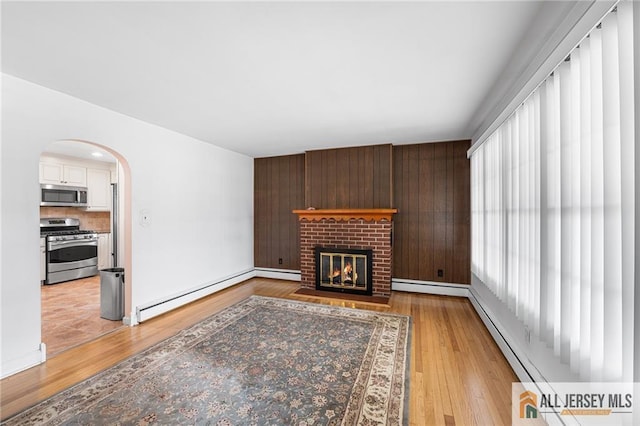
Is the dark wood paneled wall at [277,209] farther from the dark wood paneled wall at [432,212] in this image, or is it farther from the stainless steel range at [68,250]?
the stainless steel range at [68,250]

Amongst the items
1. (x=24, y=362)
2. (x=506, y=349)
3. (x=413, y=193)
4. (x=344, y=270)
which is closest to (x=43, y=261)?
(x=24, y=362)

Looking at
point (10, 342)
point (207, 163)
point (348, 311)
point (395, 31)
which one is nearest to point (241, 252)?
point (207, 163)

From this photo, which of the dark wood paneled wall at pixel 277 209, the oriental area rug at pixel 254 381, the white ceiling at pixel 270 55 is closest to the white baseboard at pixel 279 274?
the dark wood paneled wall at pixel 277 209

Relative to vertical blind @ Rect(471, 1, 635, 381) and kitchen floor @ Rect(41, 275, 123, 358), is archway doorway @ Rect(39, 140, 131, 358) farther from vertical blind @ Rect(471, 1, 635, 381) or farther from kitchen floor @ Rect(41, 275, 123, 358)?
vertical blind @ Rect(471, 1, 635, 381)

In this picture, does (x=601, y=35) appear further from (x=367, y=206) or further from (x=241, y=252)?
(x=241, y=252)

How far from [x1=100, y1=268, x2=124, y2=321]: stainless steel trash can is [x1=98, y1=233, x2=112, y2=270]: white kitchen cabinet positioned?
307cm

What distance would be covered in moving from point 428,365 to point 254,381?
5.09ft

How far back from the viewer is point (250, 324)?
3230mm

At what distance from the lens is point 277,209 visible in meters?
5.64

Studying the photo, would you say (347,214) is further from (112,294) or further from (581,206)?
(112,294)

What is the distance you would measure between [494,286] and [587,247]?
1.75 metres

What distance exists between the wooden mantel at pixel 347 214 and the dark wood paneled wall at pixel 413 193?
236 millimetres

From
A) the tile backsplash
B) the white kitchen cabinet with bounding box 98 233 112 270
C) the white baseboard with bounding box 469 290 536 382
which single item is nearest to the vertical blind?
the white baseboard with bounding box 469 290 536 382

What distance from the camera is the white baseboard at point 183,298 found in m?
3.34
